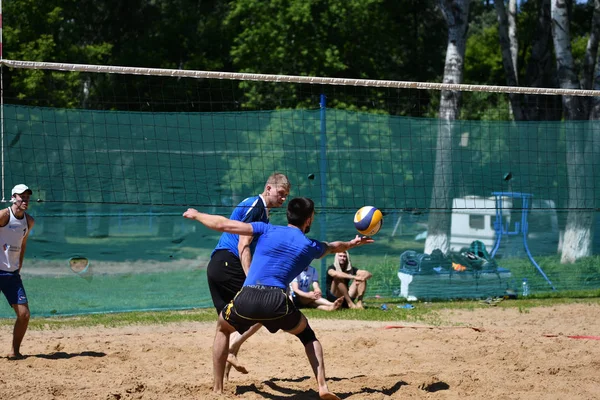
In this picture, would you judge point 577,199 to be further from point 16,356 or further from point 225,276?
point 16,356

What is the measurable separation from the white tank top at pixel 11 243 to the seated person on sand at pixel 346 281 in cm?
431

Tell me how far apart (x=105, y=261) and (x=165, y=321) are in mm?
1430

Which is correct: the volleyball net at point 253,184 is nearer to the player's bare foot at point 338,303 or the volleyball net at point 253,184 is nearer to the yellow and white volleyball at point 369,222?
the player's bare foot at point 338,303

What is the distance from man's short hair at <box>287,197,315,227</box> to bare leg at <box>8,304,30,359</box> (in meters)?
3.10

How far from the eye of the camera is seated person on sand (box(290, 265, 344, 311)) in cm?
1010

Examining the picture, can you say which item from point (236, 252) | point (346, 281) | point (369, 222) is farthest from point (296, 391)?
point (346, 281)

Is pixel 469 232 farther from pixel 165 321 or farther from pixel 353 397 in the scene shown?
pixel 353 397

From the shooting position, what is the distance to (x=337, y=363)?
23.4 feet

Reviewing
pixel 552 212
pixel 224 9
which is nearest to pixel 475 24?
pixel 224 9

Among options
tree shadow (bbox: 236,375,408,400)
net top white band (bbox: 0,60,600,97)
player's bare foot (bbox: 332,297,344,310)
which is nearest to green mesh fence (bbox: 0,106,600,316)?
player's bare foot (bbox: 332,297,344,310)

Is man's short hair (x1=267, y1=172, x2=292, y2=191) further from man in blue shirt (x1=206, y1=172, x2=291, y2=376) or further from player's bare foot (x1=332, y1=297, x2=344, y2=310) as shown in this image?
player's bare foot (x1=332, y1=297, x2=344, y2=310)

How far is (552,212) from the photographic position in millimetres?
12242

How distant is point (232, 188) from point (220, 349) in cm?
555

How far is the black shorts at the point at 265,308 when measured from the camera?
524 centimetres
